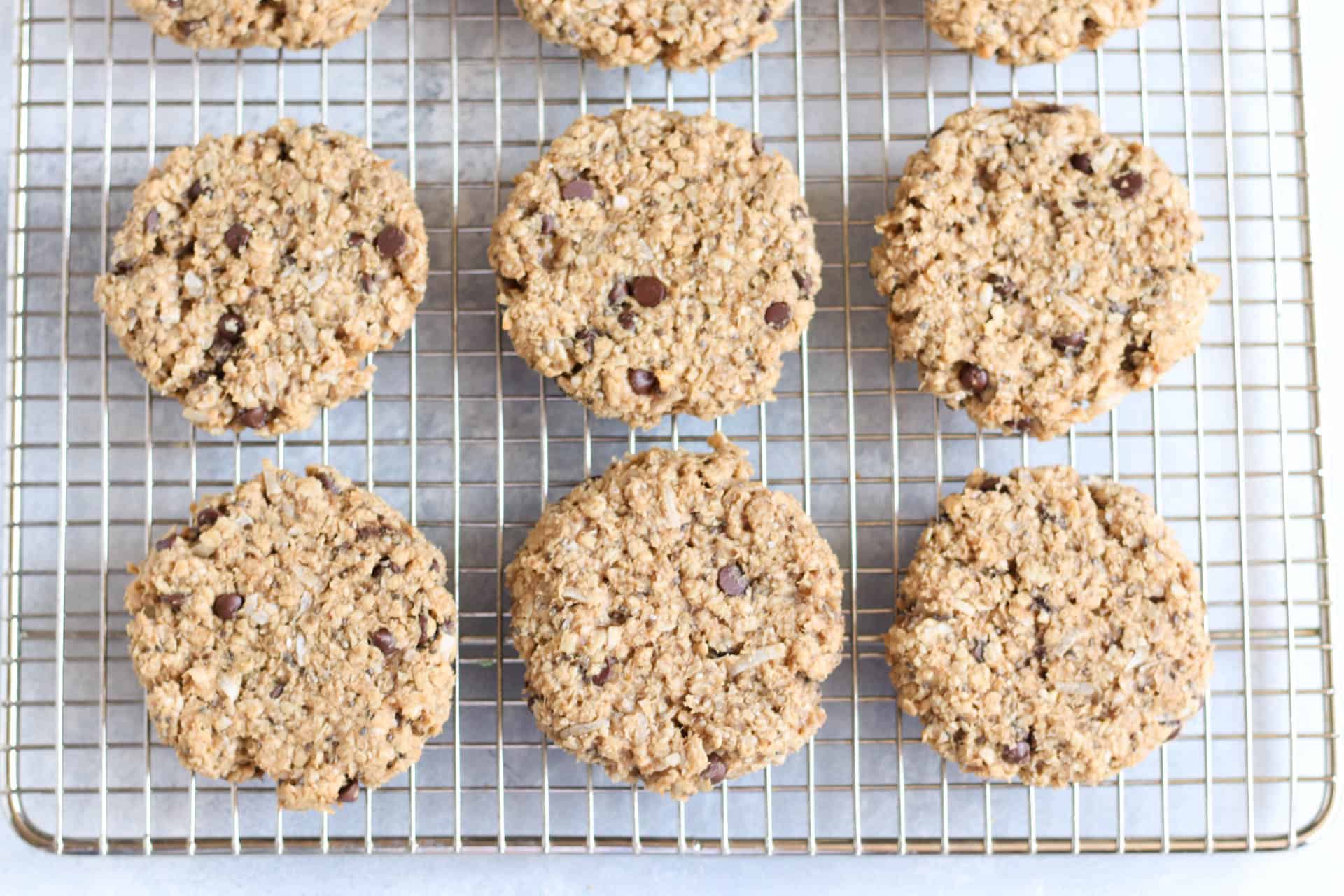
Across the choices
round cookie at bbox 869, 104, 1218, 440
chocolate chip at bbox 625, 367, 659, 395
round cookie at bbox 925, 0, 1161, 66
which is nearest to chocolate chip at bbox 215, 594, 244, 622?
chocolate chip at bbox 625, 367, 659, 395

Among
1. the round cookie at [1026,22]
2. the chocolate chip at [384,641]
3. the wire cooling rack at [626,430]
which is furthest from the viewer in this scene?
the wire cooling rack at [626,430]

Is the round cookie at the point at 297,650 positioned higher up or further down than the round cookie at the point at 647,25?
further down

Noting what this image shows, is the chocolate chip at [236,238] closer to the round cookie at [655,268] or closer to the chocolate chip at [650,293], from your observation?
the round cookie at [655,268]

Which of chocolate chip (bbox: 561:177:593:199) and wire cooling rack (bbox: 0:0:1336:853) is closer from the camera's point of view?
chocolate chip (bbox: 561:177:593:199)

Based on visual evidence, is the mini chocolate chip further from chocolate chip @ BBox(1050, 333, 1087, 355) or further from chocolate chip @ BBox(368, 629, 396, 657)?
chocolate chip @ BBox(1050, 333, 1087, 355)

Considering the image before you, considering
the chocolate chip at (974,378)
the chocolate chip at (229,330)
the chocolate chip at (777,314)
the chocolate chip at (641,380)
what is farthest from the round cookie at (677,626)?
the chocolate chip at (229,330)

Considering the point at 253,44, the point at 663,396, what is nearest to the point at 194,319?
the point at 253,44

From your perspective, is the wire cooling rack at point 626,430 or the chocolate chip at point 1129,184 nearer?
the chocolate chip at point 1129,184

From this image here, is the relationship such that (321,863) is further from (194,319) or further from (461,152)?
(461,152)
